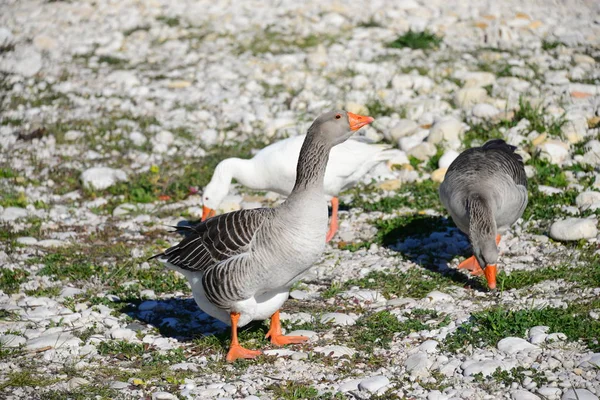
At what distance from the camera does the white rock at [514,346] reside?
233 inches

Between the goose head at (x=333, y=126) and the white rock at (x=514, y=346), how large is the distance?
6.89 ft

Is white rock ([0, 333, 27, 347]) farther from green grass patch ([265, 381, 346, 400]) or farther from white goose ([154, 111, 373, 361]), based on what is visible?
green grass patch ([265, 381, 346, 400])

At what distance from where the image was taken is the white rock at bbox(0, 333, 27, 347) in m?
6.59

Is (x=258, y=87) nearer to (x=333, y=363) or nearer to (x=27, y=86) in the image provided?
(x=27, y=86)

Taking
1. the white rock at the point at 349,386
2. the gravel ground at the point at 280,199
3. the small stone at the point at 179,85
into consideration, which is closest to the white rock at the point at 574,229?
the gravel ground at the point at 280,199

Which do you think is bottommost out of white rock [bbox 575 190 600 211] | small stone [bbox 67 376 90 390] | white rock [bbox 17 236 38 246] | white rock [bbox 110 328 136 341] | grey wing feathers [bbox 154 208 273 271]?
white rock [bbox 17 236 38 246]

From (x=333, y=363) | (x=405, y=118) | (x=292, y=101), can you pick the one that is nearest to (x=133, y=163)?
(x=292, y=101)

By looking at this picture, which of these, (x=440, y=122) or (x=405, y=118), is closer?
(x=440, y=122)

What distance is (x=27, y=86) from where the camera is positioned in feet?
47.0

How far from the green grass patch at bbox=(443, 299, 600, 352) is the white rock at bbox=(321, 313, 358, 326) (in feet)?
3.31

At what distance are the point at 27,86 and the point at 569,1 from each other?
37.6 ft

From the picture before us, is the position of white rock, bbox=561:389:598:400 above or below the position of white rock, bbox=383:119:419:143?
above

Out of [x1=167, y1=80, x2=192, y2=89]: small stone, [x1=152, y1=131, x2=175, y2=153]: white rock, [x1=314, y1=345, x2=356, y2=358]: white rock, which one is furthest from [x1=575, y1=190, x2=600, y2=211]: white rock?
[x1=167, y1=80, x2=192, y2=89]: small stone

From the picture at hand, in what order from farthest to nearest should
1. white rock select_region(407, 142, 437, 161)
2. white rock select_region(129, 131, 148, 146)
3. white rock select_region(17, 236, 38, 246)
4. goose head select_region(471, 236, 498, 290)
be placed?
white rock select_region(129, 131, 148, 146) → white rock select_region(407, 142, 437, 161) → white rock select_region(17, 236, 38, 246) → goose head select_region(471, 236, 498, 290)
